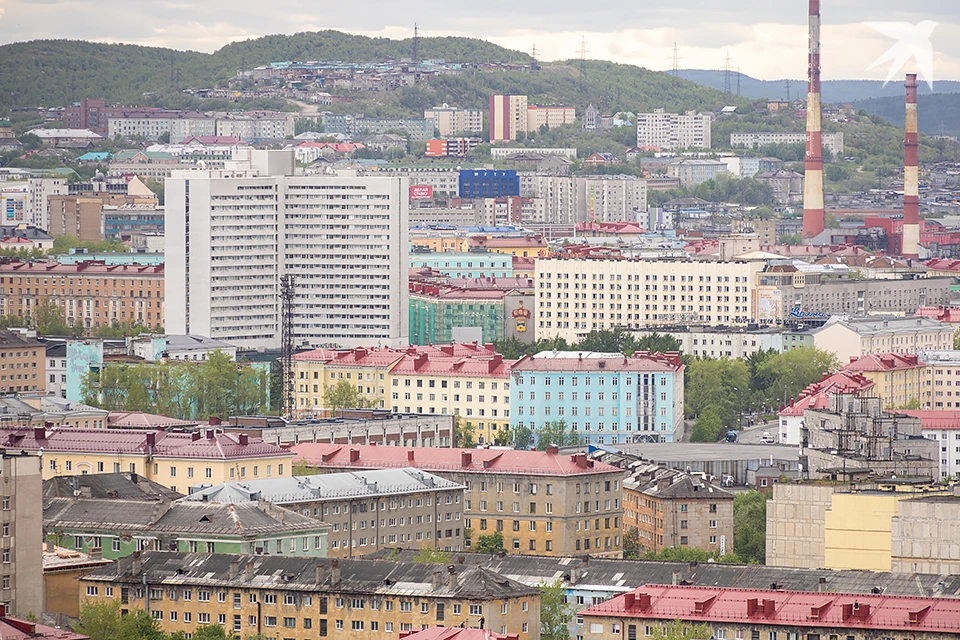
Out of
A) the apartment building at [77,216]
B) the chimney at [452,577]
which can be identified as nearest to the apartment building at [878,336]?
the chimney at [452,577]

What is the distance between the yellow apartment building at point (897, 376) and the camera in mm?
82875

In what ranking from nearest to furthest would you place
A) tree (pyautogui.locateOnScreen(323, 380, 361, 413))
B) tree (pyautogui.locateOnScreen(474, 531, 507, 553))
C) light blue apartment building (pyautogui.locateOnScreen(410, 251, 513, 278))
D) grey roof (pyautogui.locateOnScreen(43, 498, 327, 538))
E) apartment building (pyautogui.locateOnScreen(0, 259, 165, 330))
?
grey roof (pyautogui.locateOnScreen(43, 498, 327, 538)) → tree (pyautogui.locateOnScreen(474, 531, 507, 553)) → tree (pyautogui.locateOnScreen(323, 380, 361, 413)) → apartment building (pyautogui.locateOnScreen(0, 259, 165, 330)) → light blue apartment building (pyautogui.locateOnScreen(410, 251, 513, 278))

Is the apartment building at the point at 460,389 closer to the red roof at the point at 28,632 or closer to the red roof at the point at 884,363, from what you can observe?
the red roof at the point at 884,363

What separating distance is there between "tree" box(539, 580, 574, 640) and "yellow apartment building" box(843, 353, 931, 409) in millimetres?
40858

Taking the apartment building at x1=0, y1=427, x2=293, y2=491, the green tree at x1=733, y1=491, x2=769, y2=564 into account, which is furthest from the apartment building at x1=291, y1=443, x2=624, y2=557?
the apartment building at x1=0, y1=427, x2=293, y2=491

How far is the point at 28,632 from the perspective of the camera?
35219 mm

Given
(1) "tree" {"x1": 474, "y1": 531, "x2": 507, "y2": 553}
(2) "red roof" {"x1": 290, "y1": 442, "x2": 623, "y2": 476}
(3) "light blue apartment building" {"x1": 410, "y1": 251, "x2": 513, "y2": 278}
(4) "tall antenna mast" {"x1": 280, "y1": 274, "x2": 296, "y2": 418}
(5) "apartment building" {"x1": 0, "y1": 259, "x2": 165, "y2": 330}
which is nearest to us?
(1) "tree" {"x1": 474, "y1": 531, "x2": 507, "y2": 553}

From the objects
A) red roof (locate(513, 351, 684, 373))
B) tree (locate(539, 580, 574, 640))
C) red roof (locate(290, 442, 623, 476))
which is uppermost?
red roof (locate(513, 351, 684, 373))

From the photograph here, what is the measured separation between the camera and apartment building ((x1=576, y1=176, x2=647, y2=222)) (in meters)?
168

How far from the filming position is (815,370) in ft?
284

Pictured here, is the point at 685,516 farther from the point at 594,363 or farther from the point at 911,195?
the point at 911,195

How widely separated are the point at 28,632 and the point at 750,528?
74.6ft

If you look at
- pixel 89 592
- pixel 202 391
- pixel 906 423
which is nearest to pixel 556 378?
pixel 202 391

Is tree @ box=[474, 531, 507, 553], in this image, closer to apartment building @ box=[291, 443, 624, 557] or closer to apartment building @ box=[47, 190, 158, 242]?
apartment building @ box=[291, 443, 624, 557]
